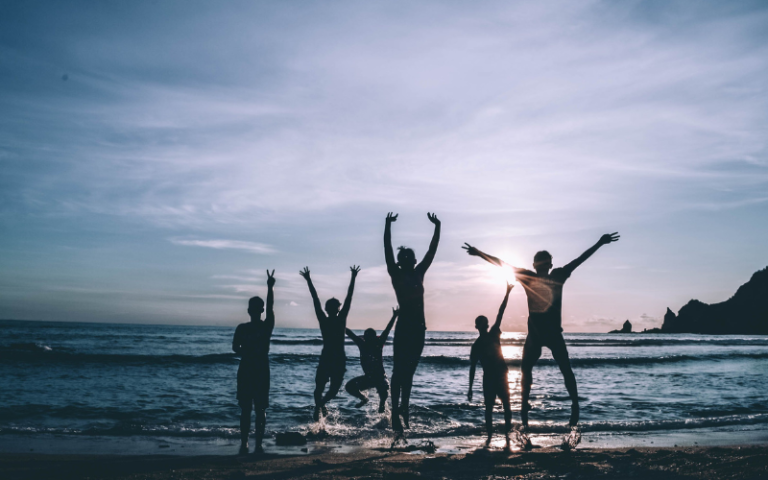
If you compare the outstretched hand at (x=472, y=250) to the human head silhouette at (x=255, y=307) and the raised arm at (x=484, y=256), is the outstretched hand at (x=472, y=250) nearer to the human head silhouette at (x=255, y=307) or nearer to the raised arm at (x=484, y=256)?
the raised arm at (x=484, y=256)

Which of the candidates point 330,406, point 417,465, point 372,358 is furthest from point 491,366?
point 330,406

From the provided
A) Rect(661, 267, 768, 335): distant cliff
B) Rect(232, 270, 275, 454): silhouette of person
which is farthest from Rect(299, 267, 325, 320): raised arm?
Rect(661, 267, 768, 335): distant cliff

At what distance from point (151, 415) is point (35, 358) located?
1355cm

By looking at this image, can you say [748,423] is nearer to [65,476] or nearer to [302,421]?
[302,421]

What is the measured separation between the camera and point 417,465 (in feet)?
17.5

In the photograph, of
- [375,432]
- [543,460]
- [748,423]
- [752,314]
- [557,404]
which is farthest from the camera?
[752,314]

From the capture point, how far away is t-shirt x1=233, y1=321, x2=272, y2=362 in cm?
642

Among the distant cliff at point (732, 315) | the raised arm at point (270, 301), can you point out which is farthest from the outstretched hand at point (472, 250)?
the distant cliff at point (732, 315)

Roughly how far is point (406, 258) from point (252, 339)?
7.93ft

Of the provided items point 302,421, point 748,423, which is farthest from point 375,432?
point 748,423

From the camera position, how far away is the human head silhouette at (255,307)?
6.43 meters

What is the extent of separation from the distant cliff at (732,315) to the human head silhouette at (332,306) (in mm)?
104657

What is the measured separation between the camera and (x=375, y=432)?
8938 mm

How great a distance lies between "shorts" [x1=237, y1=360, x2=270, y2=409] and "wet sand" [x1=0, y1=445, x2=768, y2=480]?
72 centimetres
